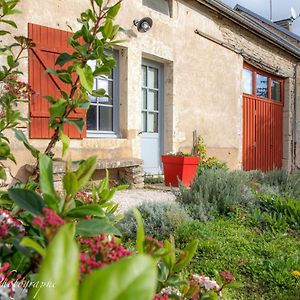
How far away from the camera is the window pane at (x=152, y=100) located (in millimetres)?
7520

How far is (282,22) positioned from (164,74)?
1363 cm

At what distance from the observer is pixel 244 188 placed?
500 centimetres

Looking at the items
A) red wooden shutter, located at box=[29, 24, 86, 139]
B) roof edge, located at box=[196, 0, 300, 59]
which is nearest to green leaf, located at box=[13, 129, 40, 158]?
red wooden shutter, located at box=[29, 24, 86, 139]

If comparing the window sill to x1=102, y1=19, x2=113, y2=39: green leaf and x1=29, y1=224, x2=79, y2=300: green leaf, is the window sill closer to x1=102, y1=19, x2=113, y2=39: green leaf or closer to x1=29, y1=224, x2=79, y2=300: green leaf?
x1=102, y1=19, x2=113, y2=39: green leaf

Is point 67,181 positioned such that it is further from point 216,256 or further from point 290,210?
point 290,210

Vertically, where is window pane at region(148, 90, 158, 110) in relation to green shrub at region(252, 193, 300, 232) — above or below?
above

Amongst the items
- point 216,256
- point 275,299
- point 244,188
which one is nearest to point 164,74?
point 244,188

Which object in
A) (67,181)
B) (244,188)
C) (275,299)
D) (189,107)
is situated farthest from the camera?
(189,107)

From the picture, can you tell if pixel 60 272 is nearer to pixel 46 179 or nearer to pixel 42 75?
pixel 46 179

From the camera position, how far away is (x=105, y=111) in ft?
21.8

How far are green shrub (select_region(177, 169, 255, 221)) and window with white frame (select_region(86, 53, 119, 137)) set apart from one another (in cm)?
223

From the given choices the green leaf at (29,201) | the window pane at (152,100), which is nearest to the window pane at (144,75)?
the window pane at (152,100)

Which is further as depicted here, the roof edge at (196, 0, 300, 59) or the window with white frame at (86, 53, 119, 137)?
the roof edge at (196, 0, 300, 59)

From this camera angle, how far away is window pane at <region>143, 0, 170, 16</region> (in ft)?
23.6
